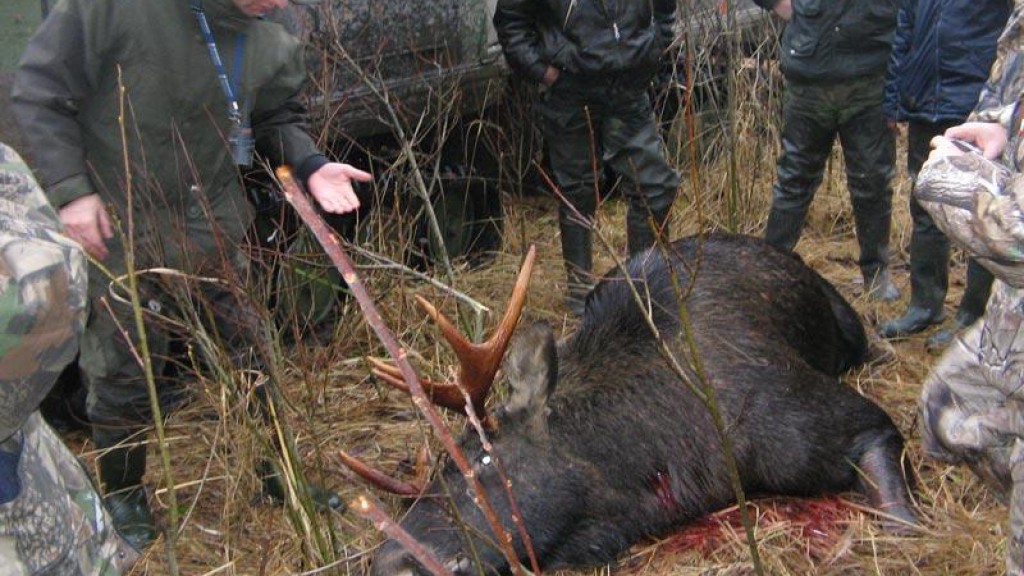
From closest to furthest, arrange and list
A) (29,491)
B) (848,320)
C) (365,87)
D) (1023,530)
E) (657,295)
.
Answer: (29,491)
(1023,530)
(657,295)
(848,320)
(365,87)

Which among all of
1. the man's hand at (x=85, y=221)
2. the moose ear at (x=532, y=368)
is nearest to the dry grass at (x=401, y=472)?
the moose ear at (x=532, y=368)

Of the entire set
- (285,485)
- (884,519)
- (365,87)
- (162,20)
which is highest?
(162,20)

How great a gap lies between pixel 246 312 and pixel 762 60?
13.5 ft

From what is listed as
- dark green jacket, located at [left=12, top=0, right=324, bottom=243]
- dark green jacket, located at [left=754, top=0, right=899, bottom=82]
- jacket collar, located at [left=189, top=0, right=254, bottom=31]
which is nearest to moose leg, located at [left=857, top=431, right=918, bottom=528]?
dark green jacket, located at [left=754, top=0, right=899, bottom=82]

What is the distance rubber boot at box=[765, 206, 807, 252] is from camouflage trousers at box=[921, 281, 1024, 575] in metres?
2.87

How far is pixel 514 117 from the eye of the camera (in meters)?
6.36

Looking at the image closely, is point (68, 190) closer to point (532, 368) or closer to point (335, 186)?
point (335, 186)

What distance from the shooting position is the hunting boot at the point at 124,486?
14.0ft

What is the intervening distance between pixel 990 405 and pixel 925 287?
278 centimetres

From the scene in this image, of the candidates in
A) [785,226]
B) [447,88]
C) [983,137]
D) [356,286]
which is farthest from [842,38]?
[356,286]

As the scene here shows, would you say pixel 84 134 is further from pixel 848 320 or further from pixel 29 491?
pixel 848 320

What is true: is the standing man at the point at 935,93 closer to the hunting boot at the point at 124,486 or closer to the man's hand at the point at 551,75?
the man's hand at the point at 551,75

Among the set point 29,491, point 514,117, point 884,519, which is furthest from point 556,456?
point 514,117

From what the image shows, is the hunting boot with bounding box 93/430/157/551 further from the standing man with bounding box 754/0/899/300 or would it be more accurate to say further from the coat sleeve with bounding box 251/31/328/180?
the standing man with bounding box 754/0/899/300
